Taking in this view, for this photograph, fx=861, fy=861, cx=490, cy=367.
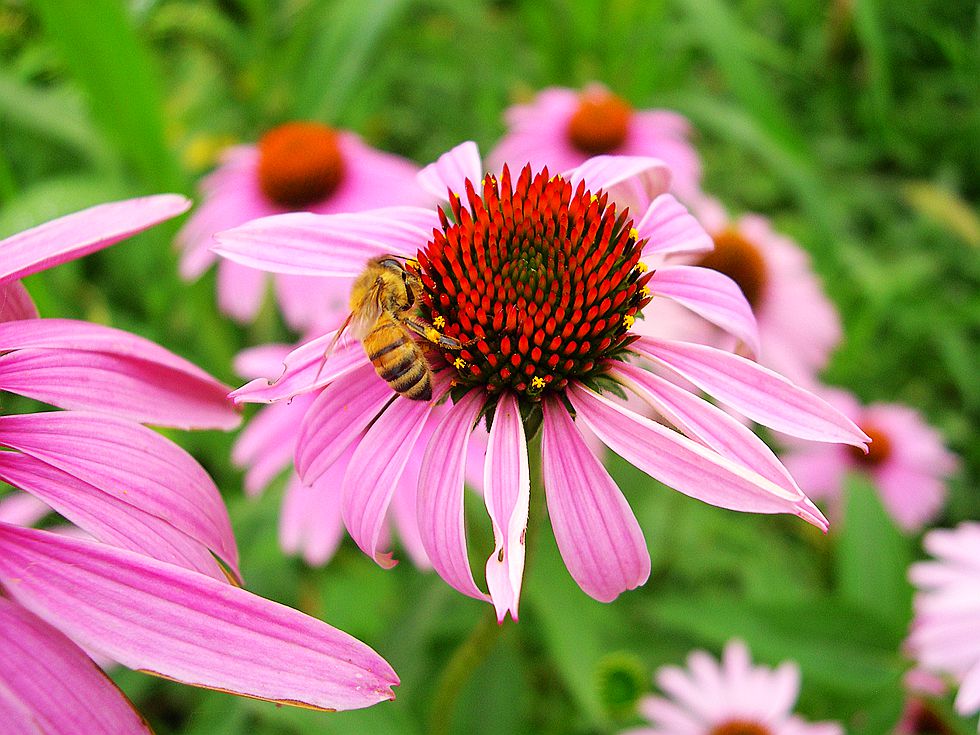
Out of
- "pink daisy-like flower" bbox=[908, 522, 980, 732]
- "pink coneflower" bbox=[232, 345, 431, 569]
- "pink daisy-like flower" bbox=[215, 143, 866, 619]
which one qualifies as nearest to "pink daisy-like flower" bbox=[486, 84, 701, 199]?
"pink coneflower" bbox=[232, 345, 431, 569]

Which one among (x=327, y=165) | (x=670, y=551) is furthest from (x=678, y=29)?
(x=670, y=551)

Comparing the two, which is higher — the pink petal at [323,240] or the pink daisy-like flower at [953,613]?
the pink petal at [323,240]

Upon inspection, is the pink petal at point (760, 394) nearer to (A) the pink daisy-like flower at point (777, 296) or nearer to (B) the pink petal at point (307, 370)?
(B) the pink petal at point (307, 370)

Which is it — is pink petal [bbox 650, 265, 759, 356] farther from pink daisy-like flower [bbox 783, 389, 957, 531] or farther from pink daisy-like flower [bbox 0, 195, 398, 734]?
pink daisy-like flower [bbox 783, 389, 957, 531]

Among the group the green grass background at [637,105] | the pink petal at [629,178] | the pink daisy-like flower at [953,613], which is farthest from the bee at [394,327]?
the pink daisy-like flower at [953,613]

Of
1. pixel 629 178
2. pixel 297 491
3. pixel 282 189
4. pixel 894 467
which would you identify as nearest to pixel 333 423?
pixel 629 178

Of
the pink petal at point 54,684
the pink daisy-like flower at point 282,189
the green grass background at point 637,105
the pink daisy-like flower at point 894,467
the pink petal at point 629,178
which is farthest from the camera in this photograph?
the pink daisy-like flower at point 894,467

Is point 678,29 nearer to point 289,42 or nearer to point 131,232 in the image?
point 289,42
